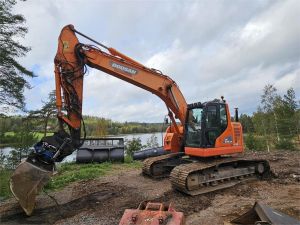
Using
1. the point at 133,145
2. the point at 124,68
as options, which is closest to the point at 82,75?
the point at 124,68

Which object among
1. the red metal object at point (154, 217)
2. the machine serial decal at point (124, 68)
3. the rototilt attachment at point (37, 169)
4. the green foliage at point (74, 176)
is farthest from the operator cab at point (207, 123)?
the red metal object at point (154, 217)

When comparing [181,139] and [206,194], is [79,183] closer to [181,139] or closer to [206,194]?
[181,139]

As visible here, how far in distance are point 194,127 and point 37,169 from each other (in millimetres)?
4598

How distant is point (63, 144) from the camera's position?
7.26 meters

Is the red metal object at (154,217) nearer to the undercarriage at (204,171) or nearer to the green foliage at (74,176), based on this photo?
the undercarriage at (204,171)

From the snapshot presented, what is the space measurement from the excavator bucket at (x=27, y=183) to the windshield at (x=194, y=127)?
4.32 m

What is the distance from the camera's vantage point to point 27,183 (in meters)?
6.75

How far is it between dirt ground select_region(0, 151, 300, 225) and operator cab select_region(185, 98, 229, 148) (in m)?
1.43

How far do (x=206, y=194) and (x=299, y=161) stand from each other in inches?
234

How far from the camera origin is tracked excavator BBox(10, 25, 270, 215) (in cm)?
709

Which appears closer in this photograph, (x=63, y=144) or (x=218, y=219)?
(x=218, y=219)

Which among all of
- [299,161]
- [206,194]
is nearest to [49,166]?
[206,194]

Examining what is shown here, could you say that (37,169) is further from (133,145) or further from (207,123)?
(133,145)

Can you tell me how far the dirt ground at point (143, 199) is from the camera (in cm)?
678
